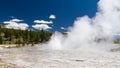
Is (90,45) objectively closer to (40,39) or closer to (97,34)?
(97,34)

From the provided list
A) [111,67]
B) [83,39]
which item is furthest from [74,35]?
[111,67]

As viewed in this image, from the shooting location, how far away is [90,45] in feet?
244

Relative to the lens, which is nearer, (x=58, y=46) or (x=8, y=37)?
(x=58, y=46)

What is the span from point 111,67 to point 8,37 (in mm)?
150644

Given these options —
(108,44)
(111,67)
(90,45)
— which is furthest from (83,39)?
(111,67)

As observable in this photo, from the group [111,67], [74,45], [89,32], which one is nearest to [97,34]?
[89,32]

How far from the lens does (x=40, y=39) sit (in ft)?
582

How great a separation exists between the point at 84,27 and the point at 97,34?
4.71m

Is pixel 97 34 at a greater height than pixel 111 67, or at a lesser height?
greater

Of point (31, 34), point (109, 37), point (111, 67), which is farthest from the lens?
point (31, 34)

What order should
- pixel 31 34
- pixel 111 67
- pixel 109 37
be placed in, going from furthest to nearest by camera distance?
pixel 31 34 < pixel 109 37 < pixel 111 67

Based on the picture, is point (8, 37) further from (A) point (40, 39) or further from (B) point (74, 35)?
(B) point (74, 35)

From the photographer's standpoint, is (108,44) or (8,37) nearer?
(108,44)

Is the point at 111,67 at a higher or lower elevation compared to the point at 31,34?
lower
